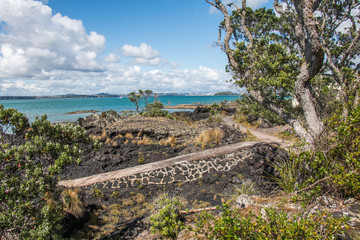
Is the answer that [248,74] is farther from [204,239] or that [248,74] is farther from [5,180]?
[5,180]

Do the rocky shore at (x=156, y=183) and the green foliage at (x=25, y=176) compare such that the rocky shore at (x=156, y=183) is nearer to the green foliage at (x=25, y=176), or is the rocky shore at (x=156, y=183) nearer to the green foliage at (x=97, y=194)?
the green foliage at (x=97, y=194)

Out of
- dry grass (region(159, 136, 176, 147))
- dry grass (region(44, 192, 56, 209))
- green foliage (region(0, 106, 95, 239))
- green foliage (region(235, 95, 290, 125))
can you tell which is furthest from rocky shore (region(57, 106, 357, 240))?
green foliage (region(235, 95, 290, 125))

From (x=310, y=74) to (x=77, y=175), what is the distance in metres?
9.41

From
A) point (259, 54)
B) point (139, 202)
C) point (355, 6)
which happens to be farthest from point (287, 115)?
point (355, 6)

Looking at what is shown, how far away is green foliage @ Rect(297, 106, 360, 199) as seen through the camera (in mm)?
4547

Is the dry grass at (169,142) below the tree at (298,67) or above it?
below

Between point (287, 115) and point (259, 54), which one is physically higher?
point (259, 54)

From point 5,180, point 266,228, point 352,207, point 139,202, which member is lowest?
point 139,202

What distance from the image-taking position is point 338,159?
5.26m

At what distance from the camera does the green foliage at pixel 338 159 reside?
455cm

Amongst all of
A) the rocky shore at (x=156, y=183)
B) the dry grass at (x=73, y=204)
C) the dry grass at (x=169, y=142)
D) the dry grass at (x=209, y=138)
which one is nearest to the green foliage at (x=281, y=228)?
the rocky shore at (x=156, y=183)

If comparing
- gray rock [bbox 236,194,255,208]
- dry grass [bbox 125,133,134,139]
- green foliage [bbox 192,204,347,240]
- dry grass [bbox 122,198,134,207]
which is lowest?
dry grass [bbox 122,198,134,207]

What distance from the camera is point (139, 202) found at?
7906 millimetres

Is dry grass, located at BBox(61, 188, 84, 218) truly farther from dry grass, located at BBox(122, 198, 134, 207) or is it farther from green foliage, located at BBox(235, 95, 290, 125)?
green foliage, located at BBox(235, 95, 290, 125)
